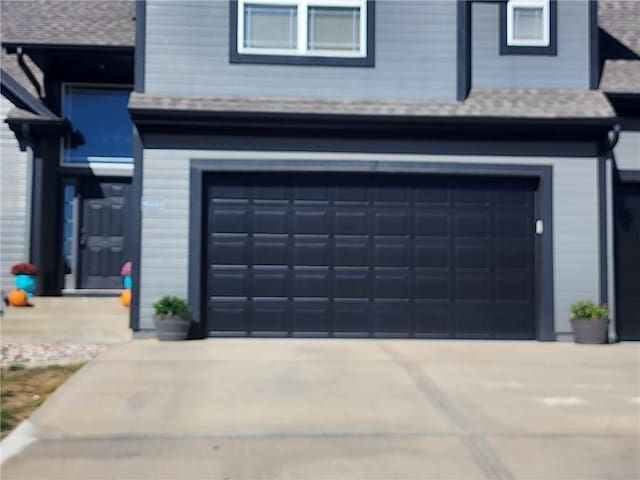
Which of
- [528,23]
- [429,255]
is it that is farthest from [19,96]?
[528,23]

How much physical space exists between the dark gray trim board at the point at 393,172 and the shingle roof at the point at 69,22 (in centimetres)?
305

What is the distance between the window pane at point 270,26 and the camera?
33.2 ft

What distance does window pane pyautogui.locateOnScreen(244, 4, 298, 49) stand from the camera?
33.2ft

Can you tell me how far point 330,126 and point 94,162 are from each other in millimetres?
4794

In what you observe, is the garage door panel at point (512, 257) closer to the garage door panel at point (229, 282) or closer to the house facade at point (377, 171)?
the house facade at point (377, 171)

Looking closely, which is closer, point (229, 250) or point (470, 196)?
point (229, 250)

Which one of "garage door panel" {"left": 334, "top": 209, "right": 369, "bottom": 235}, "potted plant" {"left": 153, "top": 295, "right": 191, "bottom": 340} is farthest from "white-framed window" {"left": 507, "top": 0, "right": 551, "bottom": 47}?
"potted plant" {"left": 153, "top": 295, "right": 191, "bottom": 340}

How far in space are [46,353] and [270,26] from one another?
17.5ft

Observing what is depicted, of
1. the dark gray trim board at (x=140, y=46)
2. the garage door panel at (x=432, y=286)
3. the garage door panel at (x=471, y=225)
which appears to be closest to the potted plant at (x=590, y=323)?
the garage door panel at (x=471, y=225)

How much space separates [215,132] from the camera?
998cm

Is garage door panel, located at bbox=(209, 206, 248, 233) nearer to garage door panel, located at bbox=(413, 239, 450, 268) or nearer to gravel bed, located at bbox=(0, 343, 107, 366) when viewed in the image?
gravel bed, located at bbox=(0, 343, 107, 366)

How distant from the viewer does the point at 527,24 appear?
34.2ft

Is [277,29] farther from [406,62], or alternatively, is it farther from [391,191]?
[391,191]

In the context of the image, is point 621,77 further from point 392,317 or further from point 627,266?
point 392,317
